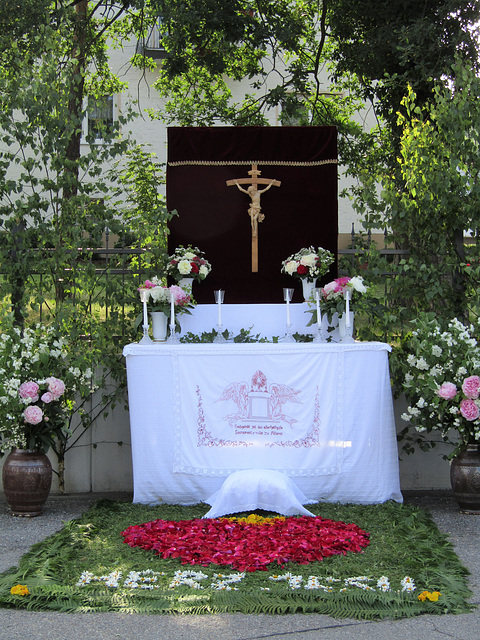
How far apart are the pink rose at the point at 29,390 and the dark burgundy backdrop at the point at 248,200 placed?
1.67 metres

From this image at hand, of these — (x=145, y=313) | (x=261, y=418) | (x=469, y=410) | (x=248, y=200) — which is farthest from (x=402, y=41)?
(x=261, y=418)

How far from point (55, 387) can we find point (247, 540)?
165 centimetres

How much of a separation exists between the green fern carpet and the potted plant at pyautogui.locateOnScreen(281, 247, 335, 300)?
2058 mm

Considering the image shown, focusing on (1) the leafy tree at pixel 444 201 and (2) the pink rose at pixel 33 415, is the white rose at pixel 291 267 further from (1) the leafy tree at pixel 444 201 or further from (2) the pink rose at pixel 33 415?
(2) the pink rose at pixel 33 415

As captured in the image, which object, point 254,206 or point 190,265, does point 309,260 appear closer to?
point 254,206

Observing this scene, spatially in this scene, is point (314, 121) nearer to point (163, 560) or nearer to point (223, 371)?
point (223, 371)

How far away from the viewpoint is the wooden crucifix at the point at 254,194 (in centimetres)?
607

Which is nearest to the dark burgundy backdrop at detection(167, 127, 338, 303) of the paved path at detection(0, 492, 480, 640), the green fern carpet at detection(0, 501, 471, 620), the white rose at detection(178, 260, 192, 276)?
the white rose at detection(178, 260, 192, 276)

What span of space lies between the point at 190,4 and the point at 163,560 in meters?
7.09

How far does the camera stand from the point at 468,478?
5.04 metres

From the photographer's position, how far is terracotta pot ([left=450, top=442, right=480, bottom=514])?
5.04 meters

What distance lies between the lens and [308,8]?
10.7m

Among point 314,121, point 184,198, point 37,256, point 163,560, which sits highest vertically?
point 314,121

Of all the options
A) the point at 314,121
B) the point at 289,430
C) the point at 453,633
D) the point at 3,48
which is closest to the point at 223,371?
the point at 289,430
